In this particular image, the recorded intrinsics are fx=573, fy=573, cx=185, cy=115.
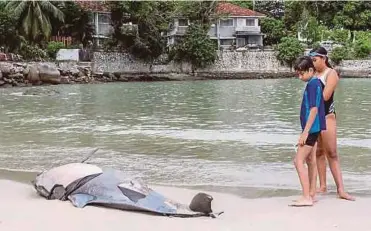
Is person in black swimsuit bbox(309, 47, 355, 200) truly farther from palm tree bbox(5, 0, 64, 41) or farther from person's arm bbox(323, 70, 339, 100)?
palm tree bbox(5, 0, 64, 41)

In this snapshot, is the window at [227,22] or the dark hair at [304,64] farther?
the window at [227,22]

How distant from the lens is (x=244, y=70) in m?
53.7

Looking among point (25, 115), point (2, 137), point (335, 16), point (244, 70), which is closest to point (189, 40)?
point (244, 70)

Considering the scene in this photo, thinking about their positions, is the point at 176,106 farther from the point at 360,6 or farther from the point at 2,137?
the point at 360,6

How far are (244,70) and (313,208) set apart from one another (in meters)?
48.9

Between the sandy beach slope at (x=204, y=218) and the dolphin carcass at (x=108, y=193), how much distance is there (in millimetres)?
99

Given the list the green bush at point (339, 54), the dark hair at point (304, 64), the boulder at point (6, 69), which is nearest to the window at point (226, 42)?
the green bush at point (339, 54)

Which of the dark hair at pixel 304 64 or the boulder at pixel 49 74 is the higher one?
the dark hair at pixel 304 64

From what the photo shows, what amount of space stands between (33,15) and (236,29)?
2081 centimetres

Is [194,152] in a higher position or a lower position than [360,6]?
lower

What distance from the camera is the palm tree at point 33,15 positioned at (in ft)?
143

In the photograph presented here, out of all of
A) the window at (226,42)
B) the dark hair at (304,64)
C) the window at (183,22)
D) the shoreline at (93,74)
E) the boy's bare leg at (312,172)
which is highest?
the window at (183,22)

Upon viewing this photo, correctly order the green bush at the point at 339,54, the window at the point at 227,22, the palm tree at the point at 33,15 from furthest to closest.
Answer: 1. the window at the point at 227,22
2. the green bush at the point at 339,54
3. the palm tree at the point at 33,15

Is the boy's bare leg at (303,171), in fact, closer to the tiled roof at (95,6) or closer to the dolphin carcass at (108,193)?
the dolphin carcass at (108,193)
